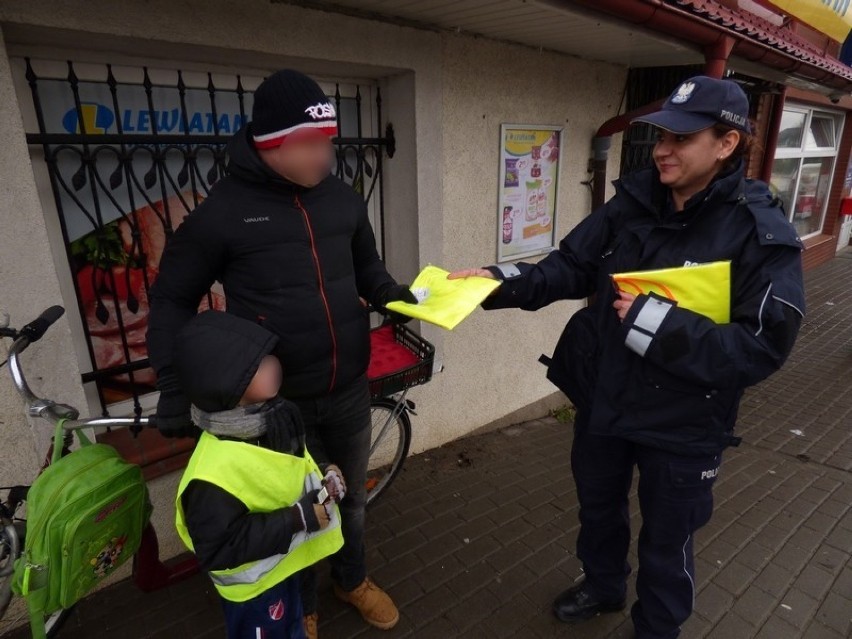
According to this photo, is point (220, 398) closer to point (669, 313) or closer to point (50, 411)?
point (50, 411)

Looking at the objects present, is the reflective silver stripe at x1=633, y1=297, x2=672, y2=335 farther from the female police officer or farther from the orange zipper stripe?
the orange zipper stripe

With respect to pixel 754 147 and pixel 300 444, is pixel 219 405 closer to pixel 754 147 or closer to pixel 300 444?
pixel 300 444

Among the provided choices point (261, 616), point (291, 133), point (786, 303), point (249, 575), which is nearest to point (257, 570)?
point (249, 575)

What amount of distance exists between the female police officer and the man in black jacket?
1.96 ft

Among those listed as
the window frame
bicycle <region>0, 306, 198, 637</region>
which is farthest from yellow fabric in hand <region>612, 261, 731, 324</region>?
the window frame

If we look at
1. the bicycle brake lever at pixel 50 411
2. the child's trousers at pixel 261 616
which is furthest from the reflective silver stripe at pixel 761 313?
the bicycle brake lever at pixel 50 411

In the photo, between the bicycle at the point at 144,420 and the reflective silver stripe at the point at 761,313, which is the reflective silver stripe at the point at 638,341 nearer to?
the reflective silver stripe at the point at 761,313

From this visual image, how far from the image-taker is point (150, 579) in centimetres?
206

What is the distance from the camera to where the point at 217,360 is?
53.5 inches

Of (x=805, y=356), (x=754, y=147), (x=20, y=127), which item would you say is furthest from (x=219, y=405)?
(x=805, y=356)

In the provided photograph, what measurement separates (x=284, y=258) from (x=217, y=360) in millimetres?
483

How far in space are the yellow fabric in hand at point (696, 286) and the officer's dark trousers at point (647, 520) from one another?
56cm

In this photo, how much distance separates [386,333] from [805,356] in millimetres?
5564

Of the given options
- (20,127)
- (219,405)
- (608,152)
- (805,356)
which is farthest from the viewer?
(805,356)
